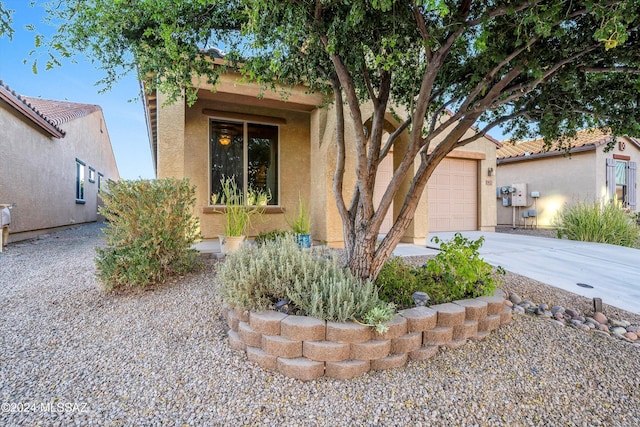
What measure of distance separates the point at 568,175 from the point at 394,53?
1289 centimetres

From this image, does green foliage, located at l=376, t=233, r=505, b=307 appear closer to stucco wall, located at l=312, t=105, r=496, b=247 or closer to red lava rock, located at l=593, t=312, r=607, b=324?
red lava rock, located at l=593, t=312, r=607, b=324

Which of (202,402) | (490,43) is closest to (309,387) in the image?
(202,402)

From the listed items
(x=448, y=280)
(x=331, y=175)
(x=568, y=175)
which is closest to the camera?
(x=448, y=280)

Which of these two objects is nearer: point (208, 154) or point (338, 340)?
point (338, 340)

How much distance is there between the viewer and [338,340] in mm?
2203

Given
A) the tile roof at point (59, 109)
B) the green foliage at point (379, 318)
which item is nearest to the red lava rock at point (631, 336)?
the green foliage at point (379, 318)

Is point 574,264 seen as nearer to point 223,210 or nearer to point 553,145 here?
point 223,210

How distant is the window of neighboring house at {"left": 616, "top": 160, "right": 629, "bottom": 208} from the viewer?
12195 millimetres

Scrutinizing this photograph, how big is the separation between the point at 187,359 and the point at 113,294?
1.82 metres

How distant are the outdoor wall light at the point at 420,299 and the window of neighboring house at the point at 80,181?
13.5m

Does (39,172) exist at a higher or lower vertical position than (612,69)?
lower

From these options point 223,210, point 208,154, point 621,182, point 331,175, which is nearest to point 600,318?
point 331,175

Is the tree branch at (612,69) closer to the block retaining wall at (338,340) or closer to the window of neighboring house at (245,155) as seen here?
the block retaining wall at (338,340)

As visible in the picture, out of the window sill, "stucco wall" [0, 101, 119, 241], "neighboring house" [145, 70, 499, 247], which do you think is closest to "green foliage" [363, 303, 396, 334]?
"neighboring house" [145, 70, 499, 247]
